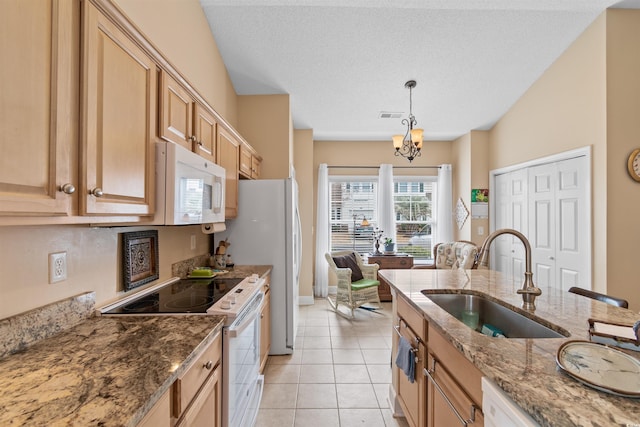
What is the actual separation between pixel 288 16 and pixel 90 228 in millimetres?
2416

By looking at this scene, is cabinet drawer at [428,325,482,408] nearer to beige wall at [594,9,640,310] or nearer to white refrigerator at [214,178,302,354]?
white refrigerator at [214,178,302,354]

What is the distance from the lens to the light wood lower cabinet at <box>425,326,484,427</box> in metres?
0.99

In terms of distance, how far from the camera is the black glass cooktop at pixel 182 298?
4.86 ft

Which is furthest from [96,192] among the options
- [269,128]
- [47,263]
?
[269,128]

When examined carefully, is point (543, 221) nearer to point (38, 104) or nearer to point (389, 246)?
point (389, 246)

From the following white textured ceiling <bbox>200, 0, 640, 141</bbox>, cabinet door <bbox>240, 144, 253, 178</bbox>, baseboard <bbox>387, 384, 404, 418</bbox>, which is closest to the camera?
baseboard <bbox>387, 384, 404, 418</bbox>

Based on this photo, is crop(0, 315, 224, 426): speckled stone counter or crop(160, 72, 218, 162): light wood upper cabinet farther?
crop(160, 72, 218, 162): light wood upper cabinet

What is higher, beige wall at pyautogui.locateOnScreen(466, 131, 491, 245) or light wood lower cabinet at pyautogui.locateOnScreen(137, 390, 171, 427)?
beige wall at pyautogui.locateOnScreen(466, 131, 491, 245)

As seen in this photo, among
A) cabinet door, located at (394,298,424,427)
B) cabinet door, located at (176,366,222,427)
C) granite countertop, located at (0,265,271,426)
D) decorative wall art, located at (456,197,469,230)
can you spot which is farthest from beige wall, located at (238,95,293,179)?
decorative wall art, located at (456,197,469,230)

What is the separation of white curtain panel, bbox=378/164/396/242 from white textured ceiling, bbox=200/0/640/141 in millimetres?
1225

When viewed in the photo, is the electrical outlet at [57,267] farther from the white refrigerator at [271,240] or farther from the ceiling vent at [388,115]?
the ceiling vent at [388,115]

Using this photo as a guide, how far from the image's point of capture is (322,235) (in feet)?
16.1

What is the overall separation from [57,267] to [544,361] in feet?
5.93

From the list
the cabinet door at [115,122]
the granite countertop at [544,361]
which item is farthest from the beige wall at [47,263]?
the granite countertop at [544,361]
